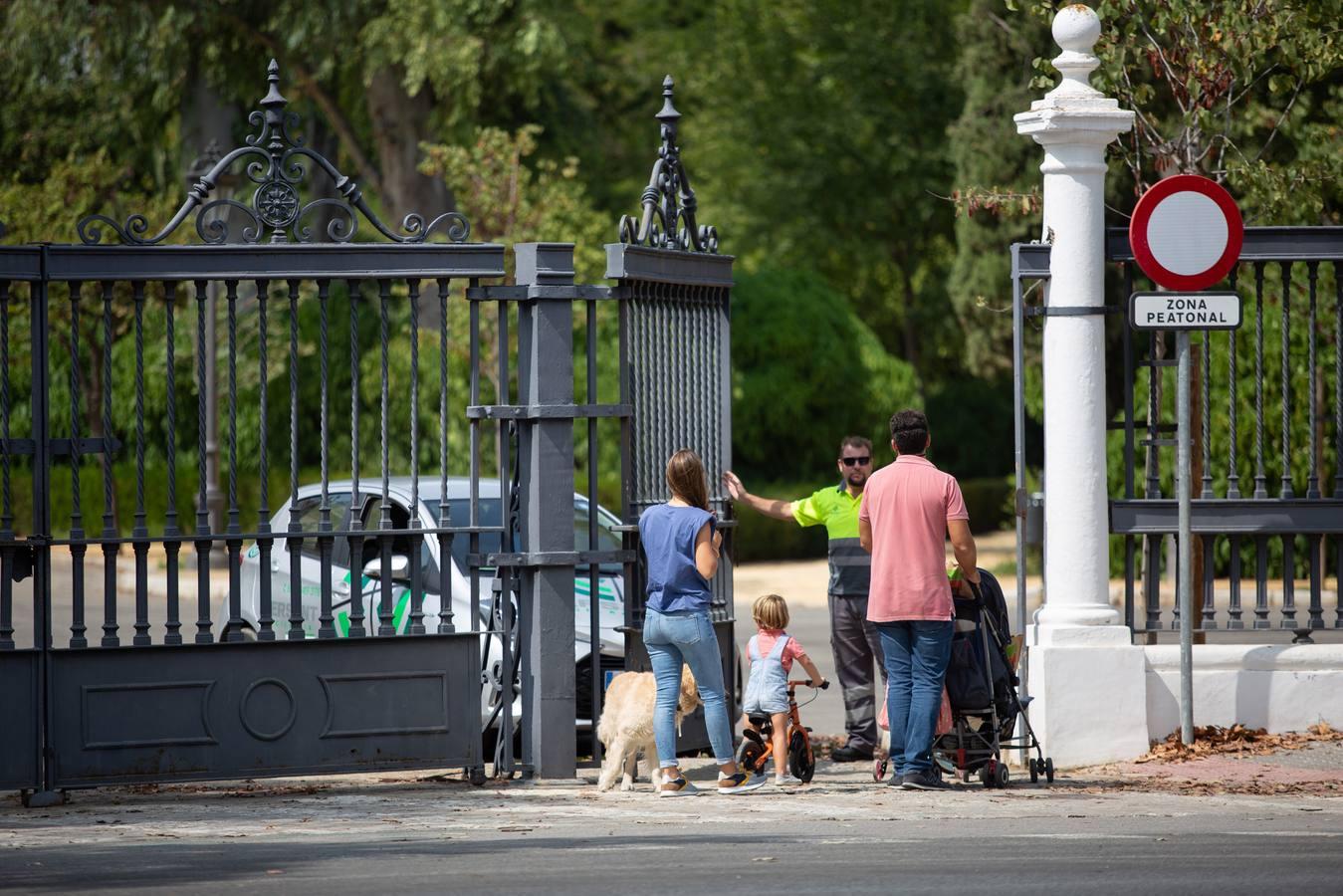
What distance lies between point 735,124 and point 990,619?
2946cm

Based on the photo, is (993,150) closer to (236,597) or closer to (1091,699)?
(1091,699)

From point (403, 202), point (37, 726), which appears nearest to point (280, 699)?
point (37, 726)

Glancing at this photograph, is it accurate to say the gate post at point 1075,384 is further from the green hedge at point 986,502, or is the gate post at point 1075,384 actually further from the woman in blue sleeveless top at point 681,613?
the green hedge at point 986,502

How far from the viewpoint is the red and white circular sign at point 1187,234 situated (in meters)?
9.81

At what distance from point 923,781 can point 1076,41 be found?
13.4ft

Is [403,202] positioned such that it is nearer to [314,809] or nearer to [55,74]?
[55,74]

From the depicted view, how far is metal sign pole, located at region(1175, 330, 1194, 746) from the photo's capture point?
9938 mm

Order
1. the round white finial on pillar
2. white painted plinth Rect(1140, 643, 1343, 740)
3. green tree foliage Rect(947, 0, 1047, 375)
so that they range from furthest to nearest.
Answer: green tree foliage Rect(947, 0, 1047, 375), the round white finial on pillar, white painted plinth Rect(1140, 643, 1343, 740)

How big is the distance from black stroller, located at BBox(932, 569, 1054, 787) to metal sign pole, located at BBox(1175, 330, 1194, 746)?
1040 mm

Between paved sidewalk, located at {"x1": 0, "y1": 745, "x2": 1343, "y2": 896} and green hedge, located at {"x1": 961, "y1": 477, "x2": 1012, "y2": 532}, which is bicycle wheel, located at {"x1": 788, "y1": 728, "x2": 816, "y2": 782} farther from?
green hedge, located at {"x1": 961, "y1": 477, "x2": 1012, "y2": 532}

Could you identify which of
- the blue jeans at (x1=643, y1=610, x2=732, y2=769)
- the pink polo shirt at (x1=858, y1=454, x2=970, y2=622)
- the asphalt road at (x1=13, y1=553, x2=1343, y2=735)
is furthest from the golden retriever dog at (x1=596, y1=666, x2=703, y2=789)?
the asphalt road at (x1=13, y1=553, x2=1343, y2=735)

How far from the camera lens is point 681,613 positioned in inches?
363

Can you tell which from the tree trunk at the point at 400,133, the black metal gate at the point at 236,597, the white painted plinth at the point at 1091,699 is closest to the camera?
the black metal gate at the point at 236,597

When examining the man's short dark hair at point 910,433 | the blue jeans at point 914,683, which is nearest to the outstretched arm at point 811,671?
the blue jeans at point 914,683
